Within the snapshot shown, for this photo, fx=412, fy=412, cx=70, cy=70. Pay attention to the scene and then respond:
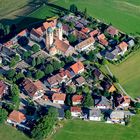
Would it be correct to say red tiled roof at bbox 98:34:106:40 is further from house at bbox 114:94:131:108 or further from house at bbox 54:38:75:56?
house at bbox 114:94:131:108

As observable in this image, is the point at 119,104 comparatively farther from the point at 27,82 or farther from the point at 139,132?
the point at 27,82

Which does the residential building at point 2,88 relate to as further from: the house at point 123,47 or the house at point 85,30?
the house at point 123,47

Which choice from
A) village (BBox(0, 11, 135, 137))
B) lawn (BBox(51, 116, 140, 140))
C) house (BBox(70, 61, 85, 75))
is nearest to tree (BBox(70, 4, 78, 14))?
village (BBox(0, 11, 135, 137))

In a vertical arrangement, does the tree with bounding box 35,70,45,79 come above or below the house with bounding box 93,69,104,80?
above

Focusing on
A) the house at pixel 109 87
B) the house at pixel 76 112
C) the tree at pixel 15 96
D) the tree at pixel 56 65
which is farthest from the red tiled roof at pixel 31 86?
the house at pixel 109 87

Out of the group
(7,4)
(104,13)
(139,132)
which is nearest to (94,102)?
(139,132)

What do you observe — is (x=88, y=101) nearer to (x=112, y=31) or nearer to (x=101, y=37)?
(x=101, y=37)

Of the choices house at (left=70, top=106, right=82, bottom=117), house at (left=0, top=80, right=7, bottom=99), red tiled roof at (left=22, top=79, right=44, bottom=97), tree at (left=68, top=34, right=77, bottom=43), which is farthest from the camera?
tree at (left=68, top=34, right=77, bottom=43)

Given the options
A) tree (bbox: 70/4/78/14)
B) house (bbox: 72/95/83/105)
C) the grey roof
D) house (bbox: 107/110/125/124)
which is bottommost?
house (bbox: 107/110/125/124)
